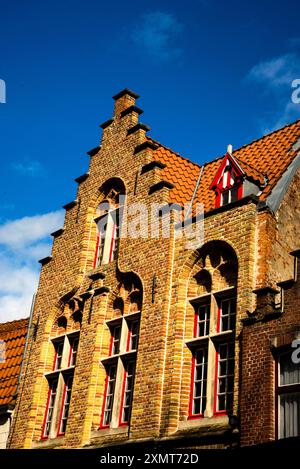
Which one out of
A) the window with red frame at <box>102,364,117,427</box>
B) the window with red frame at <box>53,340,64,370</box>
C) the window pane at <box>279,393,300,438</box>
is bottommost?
the window pane at <box>279,393,300,438</box>

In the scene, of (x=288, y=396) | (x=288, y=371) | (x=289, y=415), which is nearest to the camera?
(x=289, y=415)

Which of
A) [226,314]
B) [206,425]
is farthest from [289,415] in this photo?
[226,314]

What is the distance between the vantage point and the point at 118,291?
1672 centimetres

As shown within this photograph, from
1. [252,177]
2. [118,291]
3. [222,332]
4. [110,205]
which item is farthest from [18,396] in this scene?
[252,177]

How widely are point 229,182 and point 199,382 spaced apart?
459cm

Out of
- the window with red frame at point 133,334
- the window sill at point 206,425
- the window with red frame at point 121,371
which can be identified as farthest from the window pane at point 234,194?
the window sill at point 206,425

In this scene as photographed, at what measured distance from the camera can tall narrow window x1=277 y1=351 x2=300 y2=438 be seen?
11.6 m

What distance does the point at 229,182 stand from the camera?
15.7 meters

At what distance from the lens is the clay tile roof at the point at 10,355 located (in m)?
18.8

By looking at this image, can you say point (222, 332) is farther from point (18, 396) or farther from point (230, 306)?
point (18, 396)

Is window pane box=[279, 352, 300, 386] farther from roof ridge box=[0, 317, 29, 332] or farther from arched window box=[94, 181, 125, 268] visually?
roof ridge box=[0, 317, 29, 332]

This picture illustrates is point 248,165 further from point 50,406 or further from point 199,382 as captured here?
point 50,406

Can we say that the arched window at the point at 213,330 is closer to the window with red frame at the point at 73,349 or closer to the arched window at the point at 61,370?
the arched window at the point at 61,370

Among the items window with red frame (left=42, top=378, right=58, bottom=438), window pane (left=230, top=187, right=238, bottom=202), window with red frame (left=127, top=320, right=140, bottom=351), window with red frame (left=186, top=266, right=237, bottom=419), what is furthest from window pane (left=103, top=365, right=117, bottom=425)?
window pane (left=230, top=187, right=238, bottom=202)
